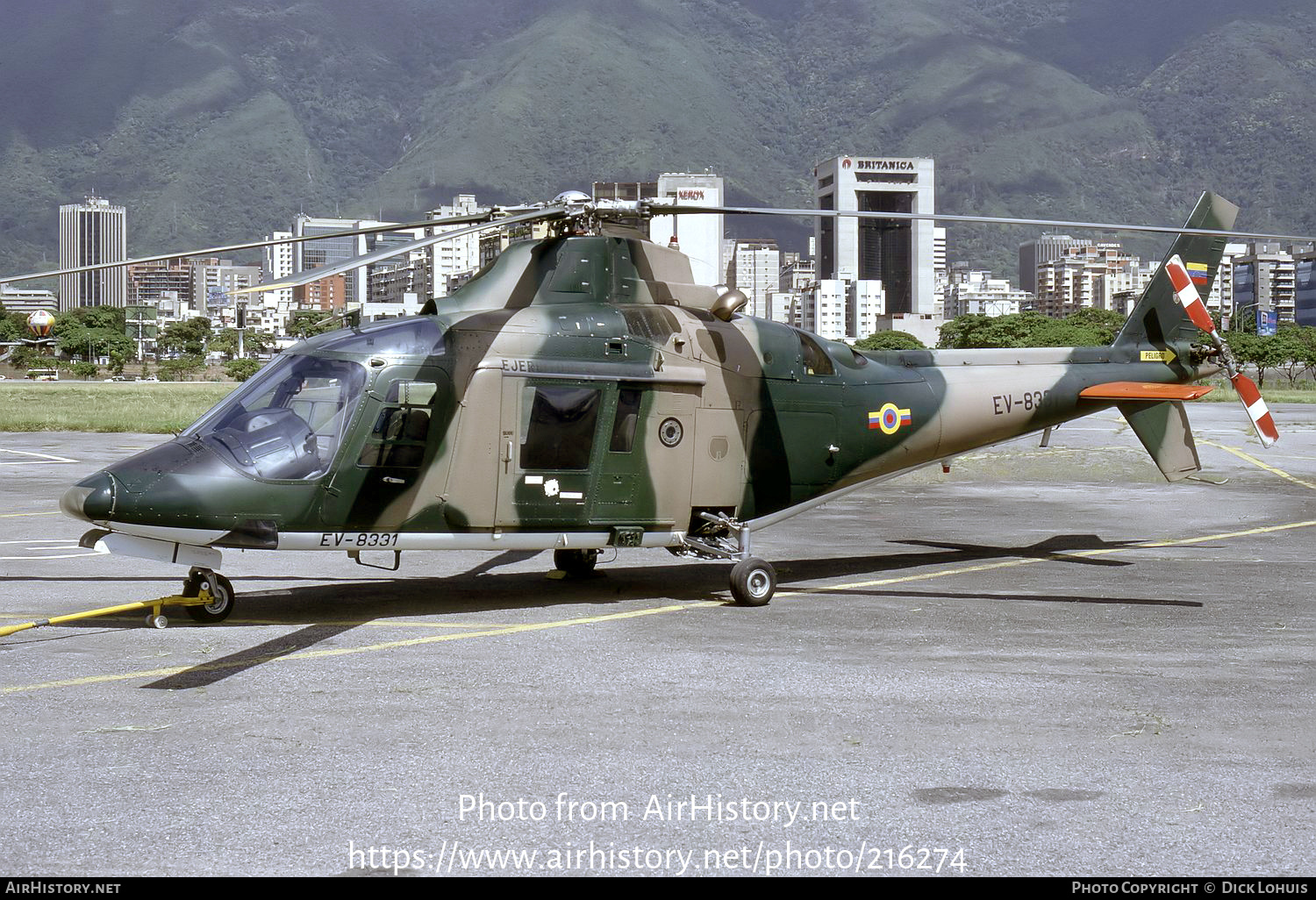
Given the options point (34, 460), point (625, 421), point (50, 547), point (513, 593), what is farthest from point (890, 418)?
point (34, 460)

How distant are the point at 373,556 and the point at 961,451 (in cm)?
766

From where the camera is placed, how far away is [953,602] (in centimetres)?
1335

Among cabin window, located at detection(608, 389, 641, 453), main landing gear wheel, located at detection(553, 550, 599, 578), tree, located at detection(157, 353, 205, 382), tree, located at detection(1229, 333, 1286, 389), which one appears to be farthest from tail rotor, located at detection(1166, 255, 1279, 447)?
tree, located at detection(157, 353, 205, 382)

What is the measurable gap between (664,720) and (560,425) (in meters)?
4.76

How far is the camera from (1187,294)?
17.1m

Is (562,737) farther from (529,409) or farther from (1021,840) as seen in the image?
(529,409)

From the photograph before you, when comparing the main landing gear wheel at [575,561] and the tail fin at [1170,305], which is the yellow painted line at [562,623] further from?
the tail fin at [1170,305]

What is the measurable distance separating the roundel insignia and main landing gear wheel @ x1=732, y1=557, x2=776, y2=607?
2.71 m

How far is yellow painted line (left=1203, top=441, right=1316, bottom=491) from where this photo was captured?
27.7 m

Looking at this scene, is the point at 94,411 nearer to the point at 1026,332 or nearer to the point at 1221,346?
the point at 1221,346

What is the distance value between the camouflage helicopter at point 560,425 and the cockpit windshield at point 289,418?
0.02 metres

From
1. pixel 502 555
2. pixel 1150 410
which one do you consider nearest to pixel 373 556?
pixel 502 555

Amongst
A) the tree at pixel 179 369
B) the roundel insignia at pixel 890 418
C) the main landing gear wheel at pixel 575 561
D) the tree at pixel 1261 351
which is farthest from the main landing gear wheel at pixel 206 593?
the tree at pixel 179 369

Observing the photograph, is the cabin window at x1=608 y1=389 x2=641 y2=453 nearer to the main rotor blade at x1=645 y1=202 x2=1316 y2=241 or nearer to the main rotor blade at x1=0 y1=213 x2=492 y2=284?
the main rotor blade at x1=645 y1=202 x2=1316 y2=241
